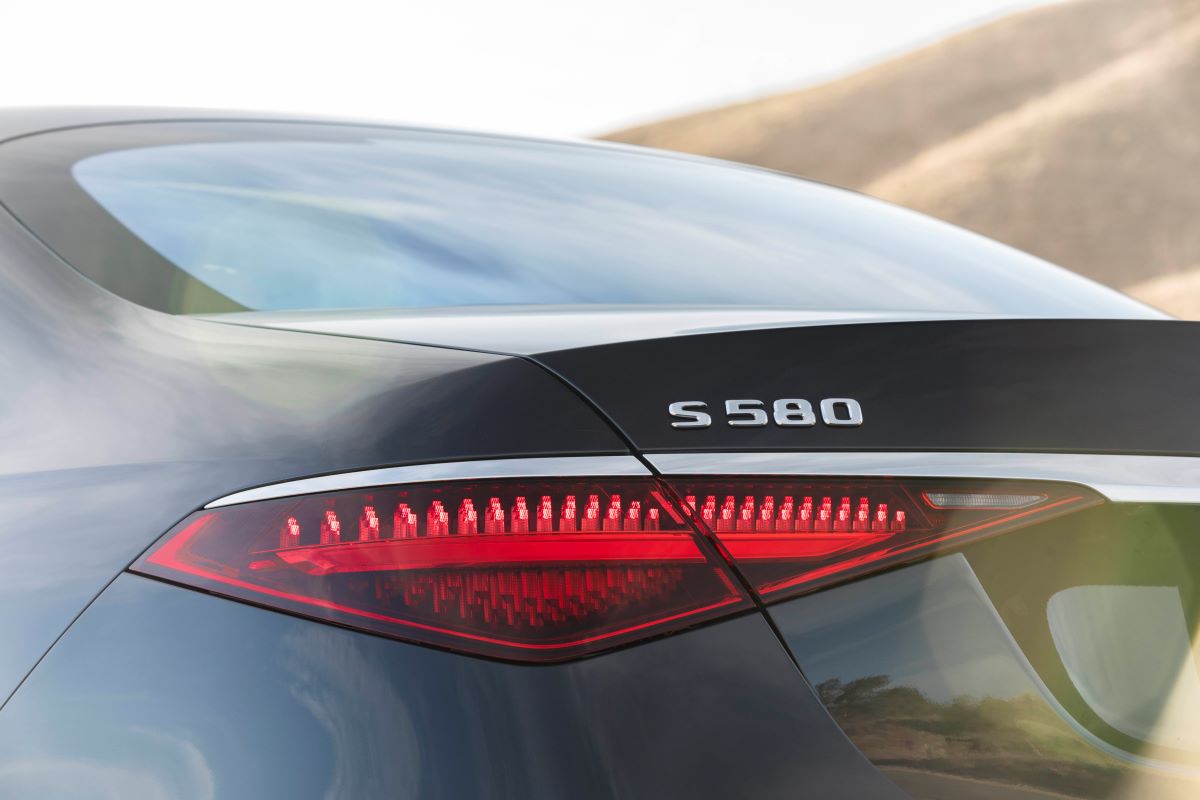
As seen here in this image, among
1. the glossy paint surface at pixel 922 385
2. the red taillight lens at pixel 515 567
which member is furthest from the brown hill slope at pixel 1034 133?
the red taillight lens at pixel 515 567

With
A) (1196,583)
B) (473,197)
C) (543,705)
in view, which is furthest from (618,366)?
(473,197)

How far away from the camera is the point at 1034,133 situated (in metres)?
45.2

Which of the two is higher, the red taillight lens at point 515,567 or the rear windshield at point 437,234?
the rear windshield at point 437,234

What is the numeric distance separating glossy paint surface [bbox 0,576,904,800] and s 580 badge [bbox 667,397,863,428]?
0.18 metres

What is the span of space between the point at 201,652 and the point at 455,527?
10.5 inches

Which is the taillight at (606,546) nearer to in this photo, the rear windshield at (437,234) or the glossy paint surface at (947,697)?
the glossy paint surface at (947,697)

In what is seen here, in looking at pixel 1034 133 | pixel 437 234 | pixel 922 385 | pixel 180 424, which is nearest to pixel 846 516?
pixel 922 385

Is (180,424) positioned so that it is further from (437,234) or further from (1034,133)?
(1034,133)

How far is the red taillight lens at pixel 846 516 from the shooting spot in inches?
47.1

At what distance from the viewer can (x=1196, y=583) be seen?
4.01 feet

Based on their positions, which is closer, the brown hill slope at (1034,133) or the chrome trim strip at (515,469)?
the chrome trim strip at (515,469)

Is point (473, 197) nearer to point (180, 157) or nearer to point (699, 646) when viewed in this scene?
point (180, 157)

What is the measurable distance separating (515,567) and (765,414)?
0.88 feet

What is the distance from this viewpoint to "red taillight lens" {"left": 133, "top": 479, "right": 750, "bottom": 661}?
1.17 m
